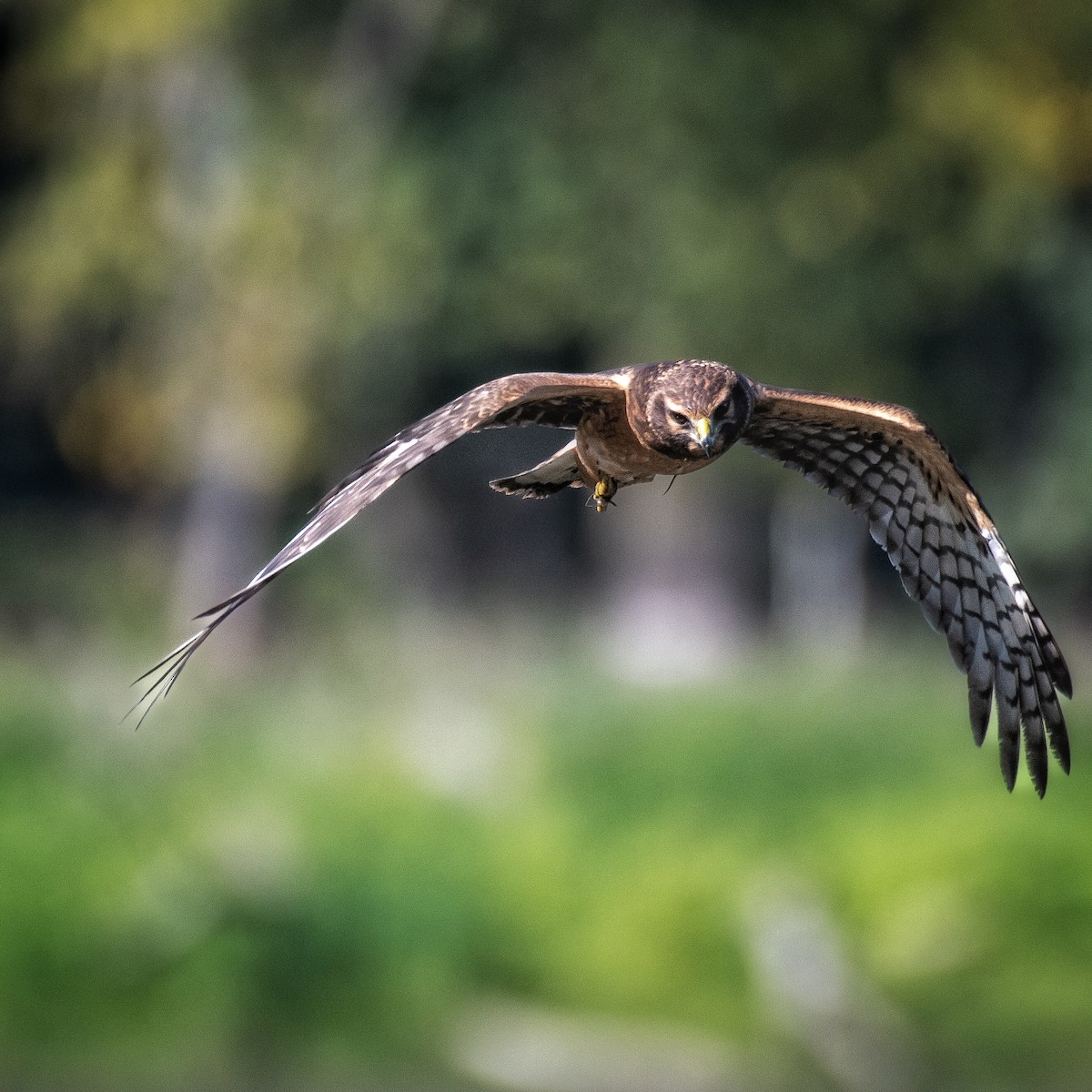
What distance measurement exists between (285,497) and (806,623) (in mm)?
4991

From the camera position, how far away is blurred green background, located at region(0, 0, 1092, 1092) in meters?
11.5

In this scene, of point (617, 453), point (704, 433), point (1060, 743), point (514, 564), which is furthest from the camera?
point (514, 564)

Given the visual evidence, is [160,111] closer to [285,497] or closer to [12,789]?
[285,497]

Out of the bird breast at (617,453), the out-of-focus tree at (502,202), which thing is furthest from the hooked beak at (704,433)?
the out-of-focus tree at (502,202)

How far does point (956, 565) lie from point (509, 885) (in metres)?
6.97

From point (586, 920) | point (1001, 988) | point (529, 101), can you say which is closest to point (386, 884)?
point (586, 920)

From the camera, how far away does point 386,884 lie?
37.8 ft

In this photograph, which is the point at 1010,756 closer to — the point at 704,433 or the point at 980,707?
the point at 980,707

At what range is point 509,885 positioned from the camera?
11625 millimetres

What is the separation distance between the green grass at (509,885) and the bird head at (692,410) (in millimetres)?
7457

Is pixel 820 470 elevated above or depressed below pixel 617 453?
above

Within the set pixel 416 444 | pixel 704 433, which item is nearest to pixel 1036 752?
pixel 704 433

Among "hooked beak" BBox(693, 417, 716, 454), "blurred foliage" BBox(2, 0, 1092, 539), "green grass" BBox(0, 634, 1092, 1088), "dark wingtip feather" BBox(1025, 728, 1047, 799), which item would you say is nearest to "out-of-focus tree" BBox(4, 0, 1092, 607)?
"blurred foliage" BBox(2, 0, 1092, 539)

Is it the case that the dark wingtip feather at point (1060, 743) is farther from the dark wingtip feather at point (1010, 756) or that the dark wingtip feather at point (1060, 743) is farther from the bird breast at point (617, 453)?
the bird breast at point (617, 453)
